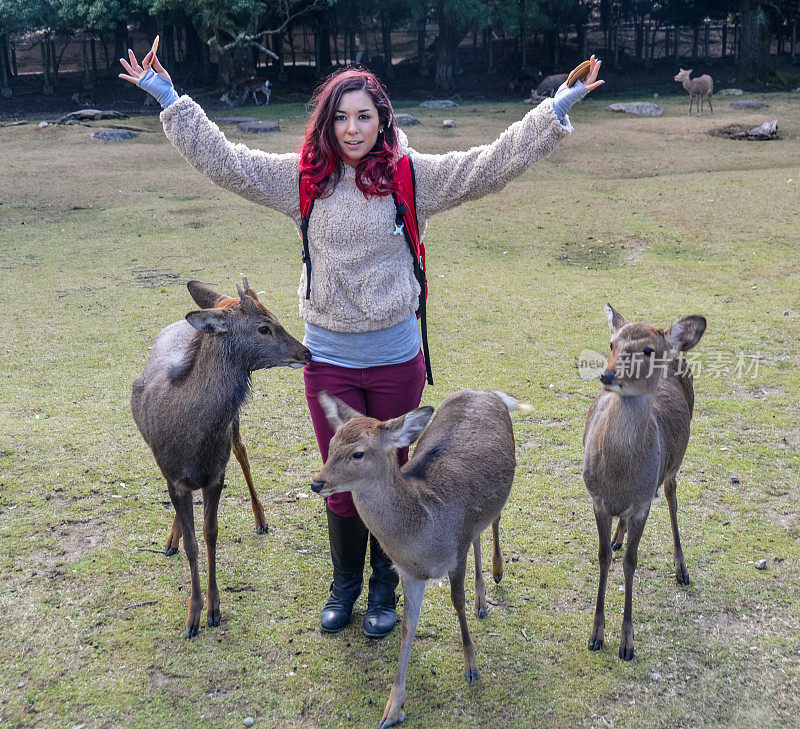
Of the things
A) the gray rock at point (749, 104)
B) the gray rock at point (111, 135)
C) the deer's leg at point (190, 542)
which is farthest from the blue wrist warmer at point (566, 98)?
the gray rock at point (749, 104)

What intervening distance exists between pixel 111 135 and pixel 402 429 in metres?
16.8

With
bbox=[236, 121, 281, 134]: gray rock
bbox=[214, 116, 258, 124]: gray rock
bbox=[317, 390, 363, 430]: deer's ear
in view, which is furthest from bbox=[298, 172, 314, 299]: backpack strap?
bbox=[214, 116, 258, 124]: gray rock

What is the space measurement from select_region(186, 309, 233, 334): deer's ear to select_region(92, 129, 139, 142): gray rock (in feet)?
51.3

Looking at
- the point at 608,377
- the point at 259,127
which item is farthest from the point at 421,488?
the point at 259,127

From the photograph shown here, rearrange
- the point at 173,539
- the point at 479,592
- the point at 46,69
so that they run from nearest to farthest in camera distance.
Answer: the point at 479,592 < the point at 173,539 < the point at 46,69

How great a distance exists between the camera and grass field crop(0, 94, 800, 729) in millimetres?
3268

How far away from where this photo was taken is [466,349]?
22.4ft

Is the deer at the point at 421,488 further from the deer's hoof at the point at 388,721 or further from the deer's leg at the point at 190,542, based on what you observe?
the deer's leg at the point at 190,542

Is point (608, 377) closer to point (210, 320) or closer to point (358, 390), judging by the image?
point (358, 390)

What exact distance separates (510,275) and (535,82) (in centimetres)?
2207

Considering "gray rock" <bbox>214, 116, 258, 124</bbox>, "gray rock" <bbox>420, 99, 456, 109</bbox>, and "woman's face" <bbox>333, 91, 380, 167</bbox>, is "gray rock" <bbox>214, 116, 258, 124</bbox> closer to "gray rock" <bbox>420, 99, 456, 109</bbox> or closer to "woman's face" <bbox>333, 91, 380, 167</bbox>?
"gray rock" <bbox>420, 99, 456, 109</bbox>

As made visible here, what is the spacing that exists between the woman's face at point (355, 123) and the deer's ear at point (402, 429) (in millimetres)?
1158

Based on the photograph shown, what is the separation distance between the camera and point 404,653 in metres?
3.22

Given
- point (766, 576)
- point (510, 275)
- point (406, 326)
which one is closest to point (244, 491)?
point (406, 326)
